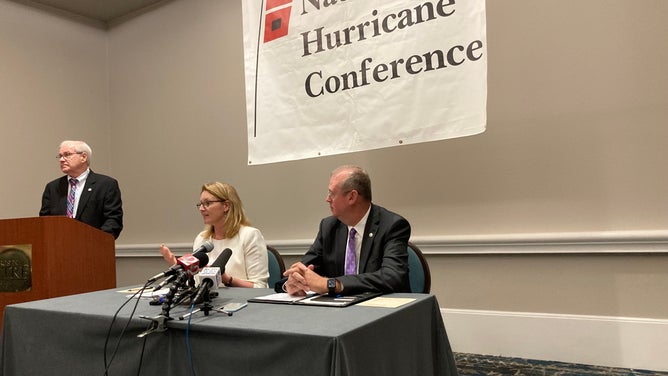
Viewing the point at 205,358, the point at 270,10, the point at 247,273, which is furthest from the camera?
the point at 270,10

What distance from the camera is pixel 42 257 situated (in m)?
2.87

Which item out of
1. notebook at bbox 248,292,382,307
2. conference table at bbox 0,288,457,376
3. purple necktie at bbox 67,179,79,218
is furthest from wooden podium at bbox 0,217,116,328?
notebook at bbox 248,292,382,307

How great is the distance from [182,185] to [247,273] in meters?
2.66

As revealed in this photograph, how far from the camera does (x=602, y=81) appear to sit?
304cm

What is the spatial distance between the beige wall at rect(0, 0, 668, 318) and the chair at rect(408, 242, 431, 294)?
1117 mm

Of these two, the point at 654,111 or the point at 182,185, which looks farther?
the point at 182,185

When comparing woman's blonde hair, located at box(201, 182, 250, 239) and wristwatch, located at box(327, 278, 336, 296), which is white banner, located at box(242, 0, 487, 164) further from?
wristwatch, located at box(327, 278, 336, 296)

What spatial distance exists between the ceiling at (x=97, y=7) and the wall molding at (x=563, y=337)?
444 cm

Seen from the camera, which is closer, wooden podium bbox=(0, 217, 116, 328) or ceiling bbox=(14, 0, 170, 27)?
wooden podium bbox=(0, 217, 116, 328)

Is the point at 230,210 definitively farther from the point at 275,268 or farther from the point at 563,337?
the point at 563,337

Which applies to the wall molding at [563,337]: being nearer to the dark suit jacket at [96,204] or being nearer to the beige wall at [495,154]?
the beige wall at [495,154]

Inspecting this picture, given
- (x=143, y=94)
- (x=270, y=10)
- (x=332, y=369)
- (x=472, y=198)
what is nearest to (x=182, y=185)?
(x=143, y=94)

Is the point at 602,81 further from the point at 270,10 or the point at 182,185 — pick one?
the point at 182,185

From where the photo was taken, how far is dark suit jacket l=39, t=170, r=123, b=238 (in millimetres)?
3754
